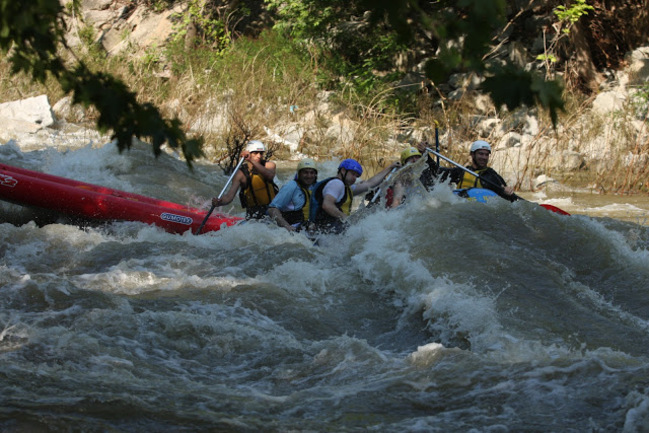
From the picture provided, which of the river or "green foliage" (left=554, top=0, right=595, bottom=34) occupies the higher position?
"green foliage" (left=554, top=0, right=595, bottom=34)

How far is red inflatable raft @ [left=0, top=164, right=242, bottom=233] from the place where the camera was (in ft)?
26.0

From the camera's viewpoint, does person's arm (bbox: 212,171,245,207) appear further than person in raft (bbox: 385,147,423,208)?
Yes

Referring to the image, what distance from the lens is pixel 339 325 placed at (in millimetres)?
5262

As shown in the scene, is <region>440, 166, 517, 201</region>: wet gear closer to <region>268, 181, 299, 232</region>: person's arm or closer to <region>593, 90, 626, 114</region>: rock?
<region>268, 181, 299, 232</region>: person's arm

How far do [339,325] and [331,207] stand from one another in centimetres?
217

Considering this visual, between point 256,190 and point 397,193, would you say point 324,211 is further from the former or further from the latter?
point 256,190

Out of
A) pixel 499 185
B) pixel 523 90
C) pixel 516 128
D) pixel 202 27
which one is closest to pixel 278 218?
pixel 499 185

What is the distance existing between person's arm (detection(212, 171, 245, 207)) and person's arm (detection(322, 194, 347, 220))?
995 millimetres

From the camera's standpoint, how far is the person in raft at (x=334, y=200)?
24.0 feet

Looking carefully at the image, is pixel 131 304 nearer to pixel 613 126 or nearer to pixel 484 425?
pixel 484 425

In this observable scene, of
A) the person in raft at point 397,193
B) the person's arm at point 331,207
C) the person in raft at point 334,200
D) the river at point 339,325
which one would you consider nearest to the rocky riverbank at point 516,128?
the river at point 339,325

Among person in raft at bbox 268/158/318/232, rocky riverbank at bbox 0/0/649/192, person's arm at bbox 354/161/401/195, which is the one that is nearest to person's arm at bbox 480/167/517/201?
person's arm at bbox 354/161/401/195

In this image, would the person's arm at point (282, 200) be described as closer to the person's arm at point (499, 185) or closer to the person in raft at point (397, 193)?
the person in raft at point (397, 193)

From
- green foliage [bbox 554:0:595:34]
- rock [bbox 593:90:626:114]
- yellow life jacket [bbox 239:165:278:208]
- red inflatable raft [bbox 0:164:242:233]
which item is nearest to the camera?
red inflatable raft [bbox 0:164:242:233]
